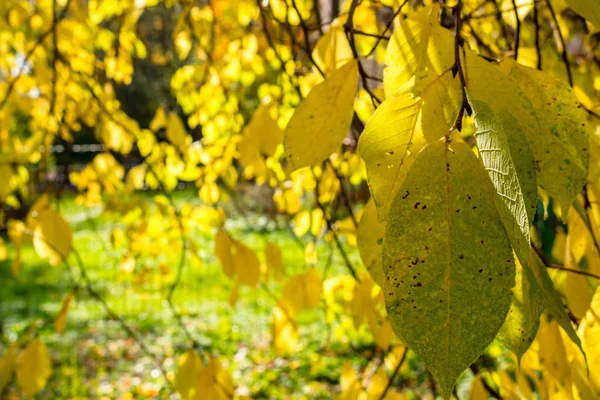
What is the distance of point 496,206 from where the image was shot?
305 millimetres

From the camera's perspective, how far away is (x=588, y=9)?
424mm

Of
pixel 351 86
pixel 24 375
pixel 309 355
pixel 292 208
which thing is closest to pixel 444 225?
pixel 351 86

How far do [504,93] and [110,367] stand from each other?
4434mm

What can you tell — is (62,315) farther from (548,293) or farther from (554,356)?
(548,293)

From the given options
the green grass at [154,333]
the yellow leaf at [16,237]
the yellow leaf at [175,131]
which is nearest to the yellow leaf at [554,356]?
the yellow leaf at [16,237]

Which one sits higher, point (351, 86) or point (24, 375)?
point (351, 86)

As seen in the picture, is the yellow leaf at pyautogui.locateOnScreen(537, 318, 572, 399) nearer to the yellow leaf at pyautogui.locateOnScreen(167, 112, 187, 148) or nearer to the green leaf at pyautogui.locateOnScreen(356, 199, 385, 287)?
the green leaf at pyautogui.locateOnScreen(356, 199, 385, 287)

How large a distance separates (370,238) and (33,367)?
0.95 meters

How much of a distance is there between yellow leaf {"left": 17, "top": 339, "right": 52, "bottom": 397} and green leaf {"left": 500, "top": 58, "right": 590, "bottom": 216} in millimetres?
1017

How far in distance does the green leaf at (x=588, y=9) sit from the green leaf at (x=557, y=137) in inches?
1.9

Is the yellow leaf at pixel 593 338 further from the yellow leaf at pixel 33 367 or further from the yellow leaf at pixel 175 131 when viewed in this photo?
the yellow leaf at pixel 175 131

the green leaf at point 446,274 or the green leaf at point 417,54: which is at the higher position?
the green leaf at point 417,54

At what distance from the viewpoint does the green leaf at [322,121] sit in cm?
52

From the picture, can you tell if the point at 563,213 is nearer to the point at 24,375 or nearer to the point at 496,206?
the point at 496,206
